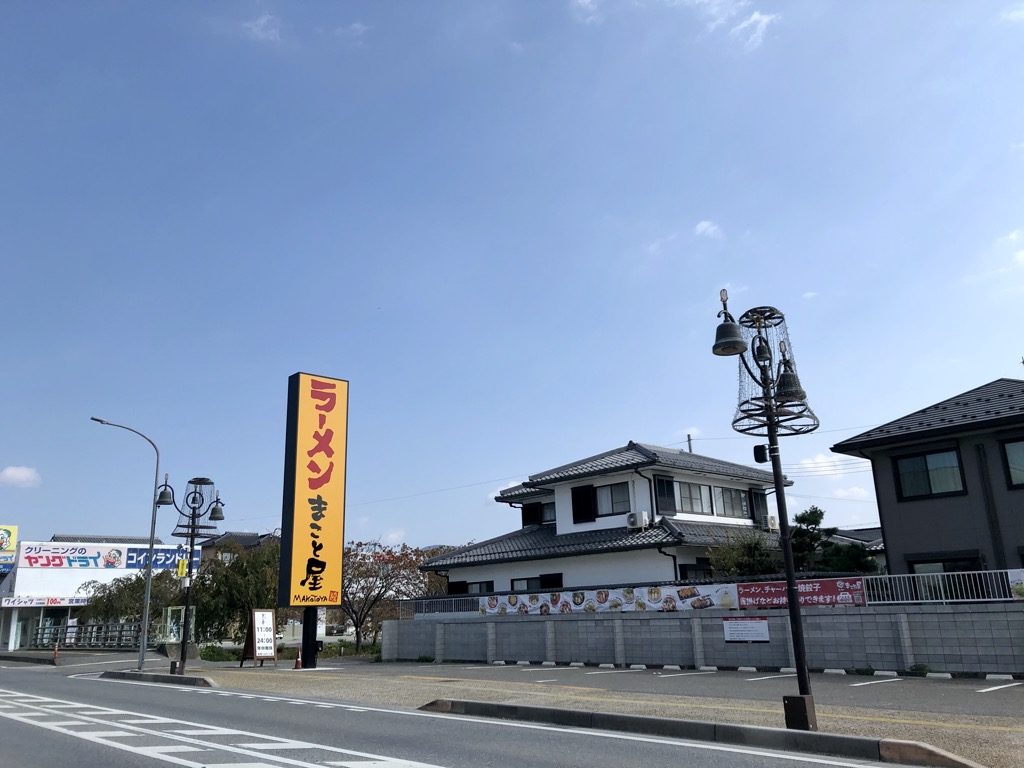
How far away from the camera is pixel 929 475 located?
77.2 feet

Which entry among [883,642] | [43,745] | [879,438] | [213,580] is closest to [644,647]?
[883,642]

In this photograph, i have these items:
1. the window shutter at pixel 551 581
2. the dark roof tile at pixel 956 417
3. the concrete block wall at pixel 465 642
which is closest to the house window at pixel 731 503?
the window shutter at pixel 551 581

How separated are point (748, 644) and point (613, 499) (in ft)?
42.8

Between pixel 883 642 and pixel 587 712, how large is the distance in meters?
9.41

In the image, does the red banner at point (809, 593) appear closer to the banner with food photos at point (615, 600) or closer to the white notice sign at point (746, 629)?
the white notice sign at point (746, 629)

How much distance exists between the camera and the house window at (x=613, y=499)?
32.6 metres

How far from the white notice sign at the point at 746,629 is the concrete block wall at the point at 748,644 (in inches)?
5.3

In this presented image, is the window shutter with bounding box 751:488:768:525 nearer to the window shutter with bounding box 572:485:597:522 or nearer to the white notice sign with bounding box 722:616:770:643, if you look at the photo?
the window shutter with bounding box 572:485:597:522

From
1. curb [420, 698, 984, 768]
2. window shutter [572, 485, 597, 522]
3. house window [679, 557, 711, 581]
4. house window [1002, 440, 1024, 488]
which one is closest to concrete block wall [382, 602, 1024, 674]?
house window [1002, 440, 1024, 488]

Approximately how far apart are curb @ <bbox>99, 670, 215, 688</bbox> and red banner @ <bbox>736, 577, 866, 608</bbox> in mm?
14428

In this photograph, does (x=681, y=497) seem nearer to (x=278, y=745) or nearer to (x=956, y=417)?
(x=956, y=417)

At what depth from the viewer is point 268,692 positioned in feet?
61.0

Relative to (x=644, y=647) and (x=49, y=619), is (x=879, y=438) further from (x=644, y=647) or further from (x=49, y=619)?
(x=49, y=619)

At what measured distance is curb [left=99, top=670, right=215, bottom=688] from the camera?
2138 cm
